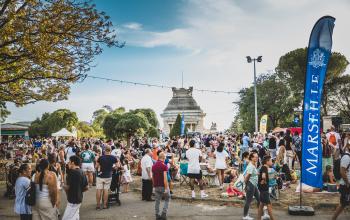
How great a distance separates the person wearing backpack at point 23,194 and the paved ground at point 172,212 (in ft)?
8.41

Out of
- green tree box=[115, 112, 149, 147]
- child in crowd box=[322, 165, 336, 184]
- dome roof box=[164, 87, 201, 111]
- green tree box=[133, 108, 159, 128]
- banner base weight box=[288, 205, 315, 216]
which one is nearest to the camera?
banner base weight box=[288, 205, 315, 216]

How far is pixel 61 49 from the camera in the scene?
1284cm

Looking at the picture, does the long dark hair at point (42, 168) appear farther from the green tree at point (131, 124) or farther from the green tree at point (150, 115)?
the green tree at point (150, 115)

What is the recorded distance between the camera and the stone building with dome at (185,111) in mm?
102875

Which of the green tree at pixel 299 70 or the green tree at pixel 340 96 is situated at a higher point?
the green tree at pixel 299 70

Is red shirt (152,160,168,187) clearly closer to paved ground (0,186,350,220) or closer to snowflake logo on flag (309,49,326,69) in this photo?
paved ground (0,186,350,220)

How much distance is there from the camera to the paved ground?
8609 mm

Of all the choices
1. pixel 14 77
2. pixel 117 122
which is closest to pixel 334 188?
pixel 14 77

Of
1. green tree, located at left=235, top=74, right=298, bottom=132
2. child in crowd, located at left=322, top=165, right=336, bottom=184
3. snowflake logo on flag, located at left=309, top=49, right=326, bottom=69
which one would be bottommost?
child in crowd, located at left=322, top=165, right=336, bottom=184

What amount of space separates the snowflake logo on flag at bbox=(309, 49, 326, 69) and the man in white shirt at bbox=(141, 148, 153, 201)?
565 cm

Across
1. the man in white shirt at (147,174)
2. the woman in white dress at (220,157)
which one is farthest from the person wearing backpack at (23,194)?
the woman in white dress at (220,157)

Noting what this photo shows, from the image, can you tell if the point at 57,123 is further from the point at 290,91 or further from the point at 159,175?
the point at 159,175

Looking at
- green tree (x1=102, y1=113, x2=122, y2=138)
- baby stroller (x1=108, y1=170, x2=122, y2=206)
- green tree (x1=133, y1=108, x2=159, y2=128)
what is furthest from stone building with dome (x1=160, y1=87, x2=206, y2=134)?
baby stroller (x1=108, y1=170, x2=122, y2=206)

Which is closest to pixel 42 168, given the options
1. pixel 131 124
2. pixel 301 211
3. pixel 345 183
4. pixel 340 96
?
pixel 345 183
